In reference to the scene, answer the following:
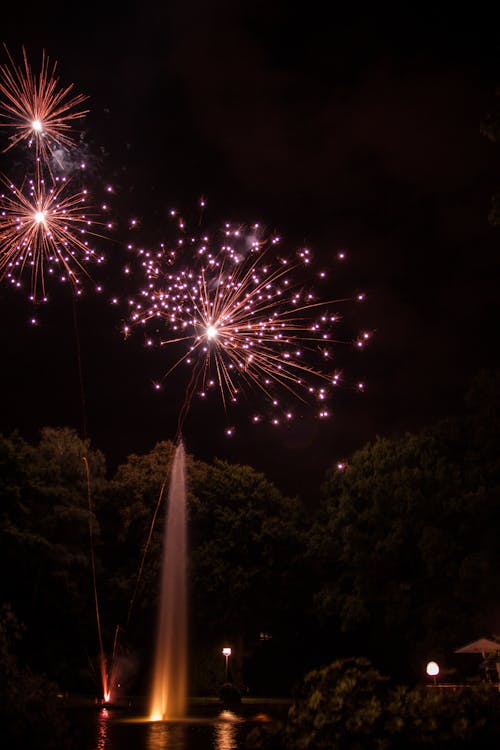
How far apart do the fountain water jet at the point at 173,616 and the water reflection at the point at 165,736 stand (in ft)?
8.18

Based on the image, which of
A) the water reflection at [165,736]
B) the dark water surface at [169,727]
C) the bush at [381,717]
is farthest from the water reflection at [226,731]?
the bush at [381,717]

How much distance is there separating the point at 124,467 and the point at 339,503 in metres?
10.1

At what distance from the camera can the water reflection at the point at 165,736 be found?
499 inches

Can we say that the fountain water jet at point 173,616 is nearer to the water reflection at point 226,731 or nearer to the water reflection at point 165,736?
the water reflection at point 226,731

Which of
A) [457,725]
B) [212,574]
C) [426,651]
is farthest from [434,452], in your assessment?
[457,725]

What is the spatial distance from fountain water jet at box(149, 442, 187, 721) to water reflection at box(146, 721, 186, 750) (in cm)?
249

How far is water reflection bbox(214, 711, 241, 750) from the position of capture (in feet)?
41.7

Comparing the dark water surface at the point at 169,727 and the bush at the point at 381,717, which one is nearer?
the bush at the point at 381,717

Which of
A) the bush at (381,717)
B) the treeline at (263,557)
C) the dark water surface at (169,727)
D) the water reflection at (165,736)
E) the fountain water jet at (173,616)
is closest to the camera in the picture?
the bush at (381,717)

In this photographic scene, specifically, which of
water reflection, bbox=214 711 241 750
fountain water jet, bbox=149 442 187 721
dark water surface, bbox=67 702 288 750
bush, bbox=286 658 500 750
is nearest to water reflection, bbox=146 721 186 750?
dark water surface, bbox=67 702 288 750

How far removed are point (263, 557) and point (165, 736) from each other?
56.7 ft

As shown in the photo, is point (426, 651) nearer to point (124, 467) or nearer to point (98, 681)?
point (98, 681)

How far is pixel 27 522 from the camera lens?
2747 centimetres

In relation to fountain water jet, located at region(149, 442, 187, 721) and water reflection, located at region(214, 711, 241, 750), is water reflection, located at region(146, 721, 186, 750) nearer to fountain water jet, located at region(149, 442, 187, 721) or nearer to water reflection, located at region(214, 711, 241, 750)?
water reflection, located at region(214, 711, 241, 750)
